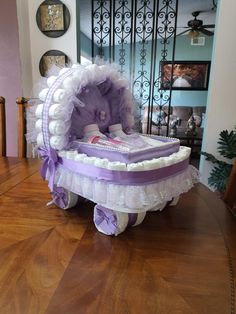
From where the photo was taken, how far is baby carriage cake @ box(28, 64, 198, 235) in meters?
0.52

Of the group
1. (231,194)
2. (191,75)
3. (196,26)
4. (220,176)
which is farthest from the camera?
(191,75)

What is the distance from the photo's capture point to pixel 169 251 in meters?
0.52

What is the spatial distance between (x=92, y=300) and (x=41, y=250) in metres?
0.18

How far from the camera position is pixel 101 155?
57 cm

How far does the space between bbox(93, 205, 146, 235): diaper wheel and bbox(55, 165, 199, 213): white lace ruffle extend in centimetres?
2

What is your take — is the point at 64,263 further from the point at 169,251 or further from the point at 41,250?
the point at 169,251

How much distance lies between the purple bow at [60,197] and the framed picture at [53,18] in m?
1.96

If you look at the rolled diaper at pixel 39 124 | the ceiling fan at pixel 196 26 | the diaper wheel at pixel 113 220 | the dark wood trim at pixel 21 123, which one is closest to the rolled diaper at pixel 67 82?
the rolled diaper at pixel 39 124

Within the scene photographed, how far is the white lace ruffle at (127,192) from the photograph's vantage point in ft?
1.69

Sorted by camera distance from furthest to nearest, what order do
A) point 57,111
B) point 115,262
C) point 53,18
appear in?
point 53,18, point 57,111, point 115,262

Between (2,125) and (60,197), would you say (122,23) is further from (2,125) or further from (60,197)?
(60,197)

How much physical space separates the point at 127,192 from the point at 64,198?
0.81 ft

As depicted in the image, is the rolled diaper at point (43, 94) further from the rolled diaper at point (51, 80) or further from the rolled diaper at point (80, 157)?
the rolled diaper at point (80, 157)

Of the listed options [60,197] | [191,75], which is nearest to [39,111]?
[60,197]
